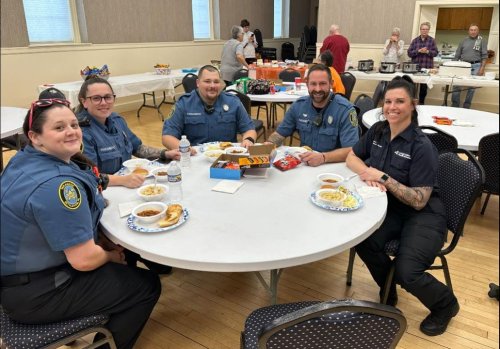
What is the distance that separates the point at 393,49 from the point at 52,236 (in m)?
7.24

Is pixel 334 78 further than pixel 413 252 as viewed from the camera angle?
Yes

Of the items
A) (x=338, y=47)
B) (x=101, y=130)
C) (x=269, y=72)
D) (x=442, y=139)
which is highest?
(x=338, y=47)

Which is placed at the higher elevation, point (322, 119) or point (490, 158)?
point (322, 119)

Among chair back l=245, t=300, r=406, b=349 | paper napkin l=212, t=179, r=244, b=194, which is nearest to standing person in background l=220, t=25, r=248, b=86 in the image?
paper napkin l=212, t=179, r=244, b=194

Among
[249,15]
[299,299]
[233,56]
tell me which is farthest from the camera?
[249,15]

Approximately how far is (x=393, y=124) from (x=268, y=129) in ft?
12.5

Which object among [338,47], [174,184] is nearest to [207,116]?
[174,184]

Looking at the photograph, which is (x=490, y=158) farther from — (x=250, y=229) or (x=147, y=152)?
(x=147, y=152)

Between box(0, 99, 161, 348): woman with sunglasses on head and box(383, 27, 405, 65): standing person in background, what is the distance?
6914 mm

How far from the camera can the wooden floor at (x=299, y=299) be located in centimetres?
188

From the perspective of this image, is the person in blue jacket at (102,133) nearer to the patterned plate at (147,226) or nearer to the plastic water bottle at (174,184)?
the plastic water bottle at (174,184)

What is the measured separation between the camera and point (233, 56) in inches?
252

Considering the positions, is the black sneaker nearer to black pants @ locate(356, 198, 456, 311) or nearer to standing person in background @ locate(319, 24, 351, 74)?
black pants @ locate(356, 198, 456, 311)

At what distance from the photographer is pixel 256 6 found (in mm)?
10867
